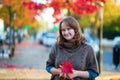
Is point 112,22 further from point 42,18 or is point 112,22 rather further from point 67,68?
point 67,68

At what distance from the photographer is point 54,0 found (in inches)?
814

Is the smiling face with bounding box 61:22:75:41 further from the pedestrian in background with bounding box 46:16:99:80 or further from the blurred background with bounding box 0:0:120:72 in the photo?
the blurred background with bounding box 0:0:120:72

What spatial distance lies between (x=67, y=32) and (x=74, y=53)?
270 millimetres

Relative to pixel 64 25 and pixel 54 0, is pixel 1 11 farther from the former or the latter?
pixel 64 25

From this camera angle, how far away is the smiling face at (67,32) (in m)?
5.22

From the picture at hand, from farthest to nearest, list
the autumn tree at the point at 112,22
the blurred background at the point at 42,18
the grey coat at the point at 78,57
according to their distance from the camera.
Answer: the autumn tree at the point at 112,22, the blurred background at the point at 42,18, the grey coat at the point at 78,57

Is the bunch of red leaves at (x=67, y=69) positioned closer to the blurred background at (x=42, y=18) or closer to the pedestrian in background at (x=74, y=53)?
the pedestrian in background at (x=74, y=53)

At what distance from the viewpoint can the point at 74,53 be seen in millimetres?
5297

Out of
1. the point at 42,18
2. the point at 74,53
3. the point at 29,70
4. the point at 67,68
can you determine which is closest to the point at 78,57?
the point at 74,53

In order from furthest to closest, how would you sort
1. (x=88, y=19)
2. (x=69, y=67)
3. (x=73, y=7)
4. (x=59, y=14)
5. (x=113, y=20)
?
(x=113, y=20) → (x=88, y=19) → (x=59, y=14) → (x=73, y=7) → (x=69, y=67)

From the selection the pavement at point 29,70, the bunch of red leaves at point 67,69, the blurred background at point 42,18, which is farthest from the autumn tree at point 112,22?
the bunch of red leaves at point 67,69

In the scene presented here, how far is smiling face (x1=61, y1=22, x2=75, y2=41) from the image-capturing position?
5.22 m

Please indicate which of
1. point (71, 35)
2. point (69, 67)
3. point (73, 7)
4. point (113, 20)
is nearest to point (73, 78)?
point (69, 67)

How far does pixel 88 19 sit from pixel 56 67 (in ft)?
195
